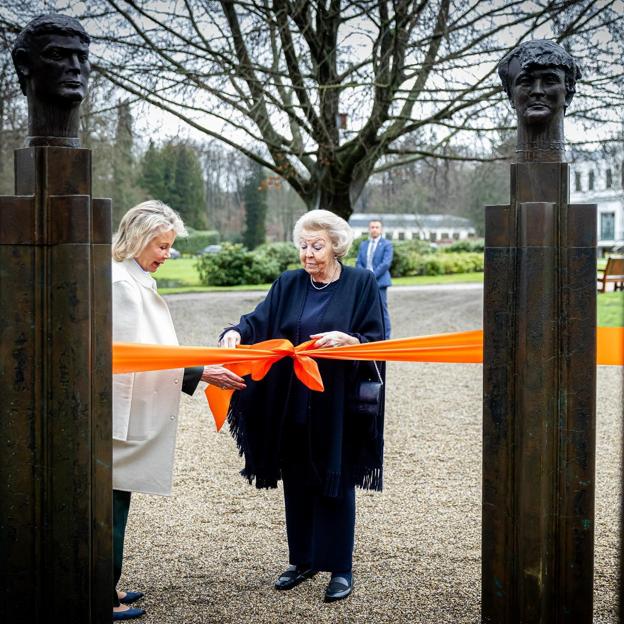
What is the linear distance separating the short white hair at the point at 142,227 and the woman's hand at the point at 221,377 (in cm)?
68

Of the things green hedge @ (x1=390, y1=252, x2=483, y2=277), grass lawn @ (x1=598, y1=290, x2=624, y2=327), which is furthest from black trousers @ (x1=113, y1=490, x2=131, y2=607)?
green hedge @ (x1=390, y1=252, x2=483, y2=277)

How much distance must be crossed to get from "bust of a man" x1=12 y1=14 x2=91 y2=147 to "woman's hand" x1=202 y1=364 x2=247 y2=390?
1.49 m

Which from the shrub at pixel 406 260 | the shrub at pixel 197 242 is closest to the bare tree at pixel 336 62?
the shrub at pixel 406 260

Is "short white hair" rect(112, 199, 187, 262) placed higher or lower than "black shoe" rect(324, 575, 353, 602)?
higher

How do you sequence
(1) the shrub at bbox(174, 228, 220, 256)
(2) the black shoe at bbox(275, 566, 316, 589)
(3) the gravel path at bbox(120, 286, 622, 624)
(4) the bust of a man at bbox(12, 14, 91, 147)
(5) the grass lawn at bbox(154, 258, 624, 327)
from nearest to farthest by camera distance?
(4) the bust of a man at bbox(12, 14, 91, 147), (3) the gravel path at bbox(120, 286, 622, 624), (2) the black shoe at bbox(275, 566, 316, 589), (5) the grass lawn at bbox(154, 258, 624, 327), (1) the shrub at bbox(174, 228, 220, 256)

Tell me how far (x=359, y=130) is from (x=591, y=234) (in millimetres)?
9595

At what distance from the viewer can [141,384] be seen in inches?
167

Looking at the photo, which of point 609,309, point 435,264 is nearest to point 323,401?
point 609,309

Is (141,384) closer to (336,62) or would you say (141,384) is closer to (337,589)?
(337,589)

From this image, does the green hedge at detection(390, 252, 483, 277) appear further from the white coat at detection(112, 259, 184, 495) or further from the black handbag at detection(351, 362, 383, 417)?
the white coat at detection(112, 259, 184, 495)

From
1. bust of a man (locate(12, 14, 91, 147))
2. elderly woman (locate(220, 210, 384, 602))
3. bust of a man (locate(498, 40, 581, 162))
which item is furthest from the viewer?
elderly woman (locate(220, 210, 384, 602))

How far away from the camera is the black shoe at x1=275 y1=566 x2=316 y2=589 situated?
462cm

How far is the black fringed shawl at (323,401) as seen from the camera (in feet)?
14.8

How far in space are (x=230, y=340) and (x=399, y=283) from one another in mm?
23202
